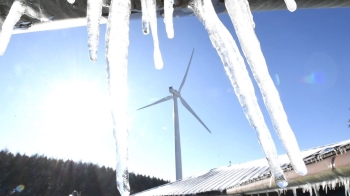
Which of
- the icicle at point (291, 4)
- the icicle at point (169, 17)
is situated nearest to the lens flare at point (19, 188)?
the icicle at point (169, 17)

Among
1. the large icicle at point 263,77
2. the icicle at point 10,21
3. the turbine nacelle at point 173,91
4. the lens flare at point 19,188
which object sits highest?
the turbine nacelle at point 173,91

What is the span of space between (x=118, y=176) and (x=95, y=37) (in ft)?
2.62

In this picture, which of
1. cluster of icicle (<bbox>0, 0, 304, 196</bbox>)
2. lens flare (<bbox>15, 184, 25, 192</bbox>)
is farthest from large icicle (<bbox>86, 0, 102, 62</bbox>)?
lens flare (<bbox>15, 184, 25, 192</bbox>)

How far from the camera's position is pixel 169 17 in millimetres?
1766

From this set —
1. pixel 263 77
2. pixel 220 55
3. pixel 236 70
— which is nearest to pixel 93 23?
pixel 220 55

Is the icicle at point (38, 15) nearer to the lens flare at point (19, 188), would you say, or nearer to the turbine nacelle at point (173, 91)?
the turbine nacelle at point (173, 91)

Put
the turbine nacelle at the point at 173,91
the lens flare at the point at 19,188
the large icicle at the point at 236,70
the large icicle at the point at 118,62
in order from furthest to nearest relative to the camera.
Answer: the lens flare at the point at 19,188
the turbine nacelle at the point at 173,91
the large icicle at the point at 236,70
the large icicle at the point at 118,62

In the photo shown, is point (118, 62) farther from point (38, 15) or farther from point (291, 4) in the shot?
point (291, 4)

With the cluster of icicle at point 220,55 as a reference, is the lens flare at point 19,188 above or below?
above

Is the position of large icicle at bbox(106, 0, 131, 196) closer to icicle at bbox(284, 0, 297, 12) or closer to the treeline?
icicle at bbox(284, 0, 297, 12)

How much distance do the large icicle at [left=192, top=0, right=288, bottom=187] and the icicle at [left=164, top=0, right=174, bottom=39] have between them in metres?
0.15

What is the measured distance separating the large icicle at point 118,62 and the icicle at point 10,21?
0.52 m

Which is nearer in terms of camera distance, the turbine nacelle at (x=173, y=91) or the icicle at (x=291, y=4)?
the icicle at (x=291, y=4)

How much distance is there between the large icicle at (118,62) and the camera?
161cm
